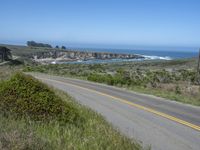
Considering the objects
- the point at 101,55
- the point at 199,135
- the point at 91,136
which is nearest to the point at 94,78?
the point at 199,135

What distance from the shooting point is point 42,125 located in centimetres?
894

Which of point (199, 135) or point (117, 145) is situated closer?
point (117, 145)

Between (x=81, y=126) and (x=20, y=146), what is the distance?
11.6 feet

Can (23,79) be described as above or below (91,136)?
above

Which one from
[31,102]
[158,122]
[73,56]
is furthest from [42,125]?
[73,56]

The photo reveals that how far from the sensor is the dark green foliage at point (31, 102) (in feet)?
31.9

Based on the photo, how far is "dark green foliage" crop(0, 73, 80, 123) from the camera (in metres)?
9.73

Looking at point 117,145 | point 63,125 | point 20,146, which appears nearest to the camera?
point 20,146

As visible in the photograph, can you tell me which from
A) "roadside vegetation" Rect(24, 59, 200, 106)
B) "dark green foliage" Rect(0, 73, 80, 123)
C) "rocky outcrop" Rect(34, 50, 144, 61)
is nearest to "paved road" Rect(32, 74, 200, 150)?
"dark green foliage" Rect(0, 73, 80, 123)

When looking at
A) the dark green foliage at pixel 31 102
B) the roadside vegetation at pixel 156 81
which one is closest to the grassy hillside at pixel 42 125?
the dark green foliage at pixel 31 102

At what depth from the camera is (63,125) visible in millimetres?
9367

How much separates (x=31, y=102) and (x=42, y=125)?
4.11ft

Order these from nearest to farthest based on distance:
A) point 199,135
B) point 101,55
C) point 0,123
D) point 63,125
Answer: point 0,123 < point 63,125 < point 199,135 < point 101,55

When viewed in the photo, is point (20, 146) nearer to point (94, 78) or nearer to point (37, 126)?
point (37, 126)
